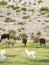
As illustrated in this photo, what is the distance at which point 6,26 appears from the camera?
60.4 metres

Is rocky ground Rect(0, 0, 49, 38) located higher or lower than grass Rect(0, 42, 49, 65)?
lower

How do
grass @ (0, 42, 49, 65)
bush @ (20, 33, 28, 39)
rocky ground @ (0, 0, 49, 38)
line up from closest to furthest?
grass @ (0, 42, 49, 65) < bush @ (20, 33, 28, 39) < rocky ground @ (0, 0, 49, 38)

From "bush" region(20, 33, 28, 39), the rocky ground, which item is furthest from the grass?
the rocky ground

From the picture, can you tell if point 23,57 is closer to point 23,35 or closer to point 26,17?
point 23,35

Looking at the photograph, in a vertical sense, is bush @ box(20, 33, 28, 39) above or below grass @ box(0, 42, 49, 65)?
below

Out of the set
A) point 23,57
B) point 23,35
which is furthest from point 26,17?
point 23,57

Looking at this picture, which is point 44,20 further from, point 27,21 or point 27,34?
point 27,34

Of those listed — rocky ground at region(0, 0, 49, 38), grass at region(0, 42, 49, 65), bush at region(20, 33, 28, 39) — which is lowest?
rocky ground at region(0, 0, 49, 38)

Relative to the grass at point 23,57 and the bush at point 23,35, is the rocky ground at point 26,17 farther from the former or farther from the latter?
the grass at point 23,57

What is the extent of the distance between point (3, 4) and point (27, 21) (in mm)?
8689

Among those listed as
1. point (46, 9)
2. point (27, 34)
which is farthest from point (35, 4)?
point (27, 34)

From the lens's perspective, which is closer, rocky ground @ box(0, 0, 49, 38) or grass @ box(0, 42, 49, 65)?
grass @ box(0, 42, 49, 65)

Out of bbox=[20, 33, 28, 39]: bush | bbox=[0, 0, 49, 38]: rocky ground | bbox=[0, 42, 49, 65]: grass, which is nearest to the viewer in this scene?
bbox=[0, 42, 49, 65]: grass

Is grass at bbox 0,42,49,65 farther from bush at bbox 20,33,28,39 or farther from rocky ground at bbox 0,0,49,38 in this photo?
rocky ground at bbox 0,0,49,38
